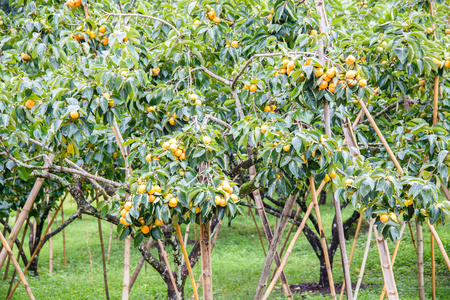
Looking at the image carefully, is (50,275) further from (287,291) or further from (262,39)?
(262,39)

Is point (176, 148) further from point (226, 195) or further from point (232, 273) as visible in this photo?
point (232, 273)

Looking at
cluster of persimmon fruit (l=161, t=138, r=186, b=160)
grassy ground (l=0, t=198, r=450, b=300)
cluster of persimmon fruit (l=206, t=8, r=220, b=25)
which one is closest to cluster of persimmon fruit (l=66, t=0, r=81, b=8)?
cluster of persimmon fruit (l=206, t=8, r=220, b=25)

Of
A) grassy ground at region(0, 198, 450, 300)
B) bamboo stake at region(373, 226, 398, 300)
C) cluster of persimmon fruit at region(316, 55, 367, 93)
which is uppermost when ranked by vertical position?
cluster of persimmon fruit at region(316, 55, 367, 93)

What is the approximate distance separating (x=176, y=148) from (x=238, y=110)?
673 millimetres

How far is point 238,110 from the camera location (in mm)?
2541

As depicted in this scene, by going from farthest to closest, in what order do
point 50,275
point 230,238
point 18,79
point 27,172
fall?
point 230,238, point 50,275, point 27,172, point 18,79

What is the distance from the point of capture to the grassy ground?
5316 millimetres

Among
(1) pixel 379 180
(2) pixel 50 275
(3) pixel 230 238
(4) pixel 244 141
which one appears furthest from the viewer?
(3) pixel 230 238

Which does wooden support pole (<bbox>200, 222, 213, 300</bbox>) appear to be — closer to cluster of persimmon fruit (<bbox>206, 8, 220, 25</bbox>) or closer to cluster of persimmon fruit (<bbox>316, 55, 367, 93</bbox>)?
cluster of persimmon fruit (<bbox>316, 55, 367, 93</bbox>)

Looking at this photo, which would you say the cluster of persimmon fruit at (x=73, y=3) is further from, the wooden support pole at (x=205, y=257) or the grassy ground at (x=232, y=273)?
the grassy ground at (x=232, y=273)

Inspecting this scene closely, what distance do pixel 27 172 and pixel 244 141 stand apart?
Result: 1.79 metres

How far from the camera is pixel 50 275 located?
6.37 metres

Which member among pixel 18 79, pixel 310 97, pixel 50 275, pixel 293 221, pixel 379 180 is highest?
pixel 18 79

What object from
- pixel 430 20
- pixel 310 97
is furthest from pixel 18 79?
pixel 430 20
